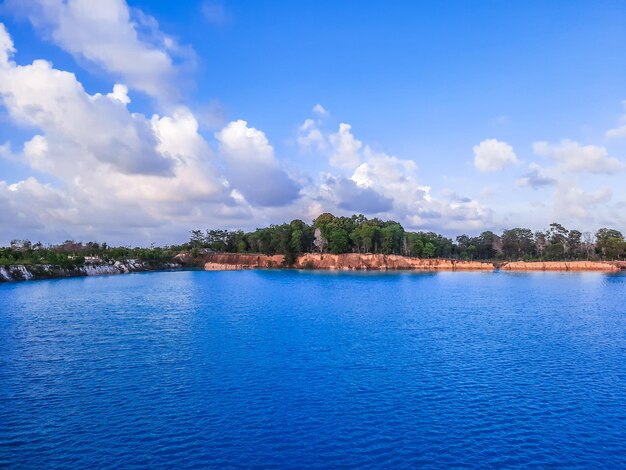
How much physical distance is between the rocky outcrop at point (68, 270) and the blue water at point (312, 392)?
85.2 metres

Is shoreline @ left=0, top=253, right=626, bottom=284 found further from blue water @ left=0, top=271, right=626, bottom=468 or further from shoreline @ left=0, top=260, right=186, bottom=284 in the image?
blue water @ left=0, top=271, right=626, bottom=468

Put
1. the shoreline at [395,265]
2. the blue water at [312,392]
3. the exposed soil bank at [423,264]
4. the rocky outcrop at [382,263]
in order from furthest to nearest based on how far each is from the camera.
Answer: the rocky outcrop at [382,263] → the exposed soil bank at [423,264] → the shoreline at [395,265] → the blue water at [312,392]

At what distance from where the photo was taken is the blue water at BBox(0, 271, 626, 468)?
19.5 metres

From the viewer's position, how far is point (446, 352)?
36.6 meters

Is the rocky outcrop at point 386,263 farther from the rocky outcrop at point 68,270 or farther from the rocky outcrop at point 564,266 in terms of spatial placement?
the rocky outcrop at point 68,270

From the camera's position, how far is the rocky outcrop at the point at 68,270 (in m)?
122

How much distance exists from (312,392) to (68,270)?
464ft

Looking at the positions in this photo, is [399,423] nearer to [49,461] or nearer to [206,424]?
[206,424]

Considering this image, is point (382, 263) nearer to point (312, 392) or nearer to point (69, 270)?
point (69, 270)

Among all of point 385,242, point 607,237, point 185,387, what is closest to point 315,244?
point 385,242

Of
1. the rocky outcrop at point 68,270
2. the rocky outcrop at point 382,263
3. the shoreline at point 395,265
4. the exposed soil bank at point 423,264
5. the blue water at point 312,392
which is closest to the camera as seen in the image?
the blue water at point 312,392

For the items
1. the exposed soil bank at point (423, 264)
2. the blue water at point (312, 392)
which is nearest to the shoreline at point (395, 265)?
the exposed soil bank at point (423, 264)

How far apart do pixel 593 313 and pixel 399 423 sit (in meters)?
49.8

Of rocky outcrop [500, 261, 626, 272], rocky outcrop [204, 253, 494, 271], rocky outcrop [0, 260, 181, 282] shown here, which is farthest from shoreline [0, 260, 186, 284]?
rocky outcrop [500, 261, 626, 272]
